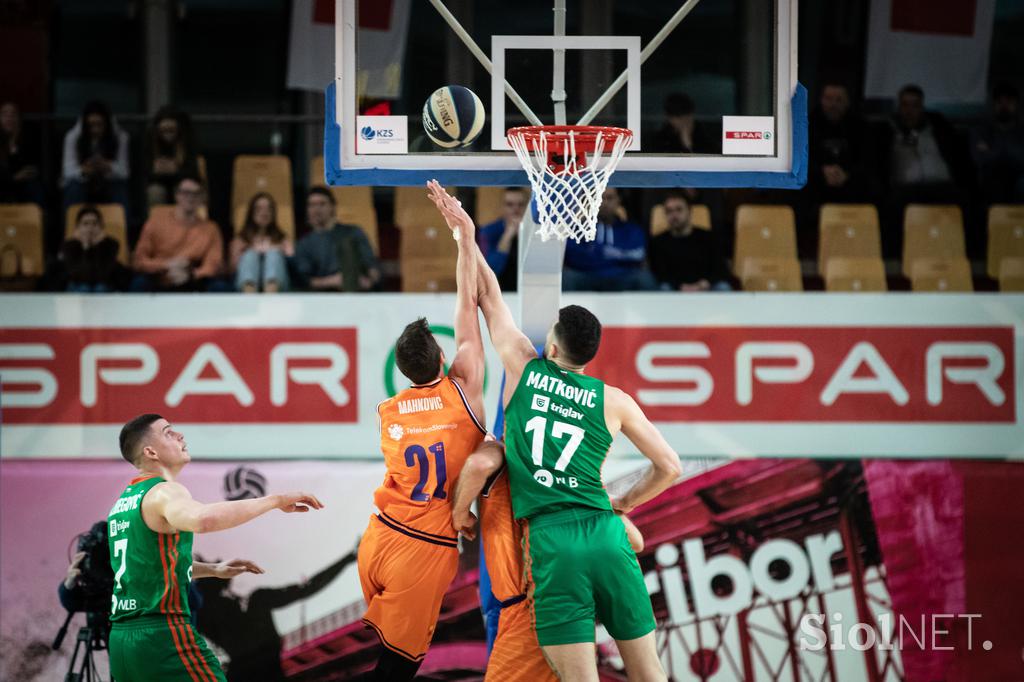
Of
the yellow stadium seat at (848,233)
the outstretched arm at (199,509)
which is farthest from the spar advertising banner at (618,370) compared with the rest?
the outstretched arm at (199,509)

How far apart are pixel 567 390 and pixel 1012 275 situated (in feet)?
15.5

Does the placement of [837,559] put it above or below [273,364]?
below

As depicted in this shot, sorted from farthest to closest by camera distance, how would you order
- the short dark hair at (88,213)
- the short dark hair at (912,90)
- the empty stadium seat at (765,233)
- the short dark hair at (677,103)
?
the short dark hair at (912,90)
the empty stadium seat at (765,233)
the short dark hair at (88,213)
the short dark hair at (677,103)

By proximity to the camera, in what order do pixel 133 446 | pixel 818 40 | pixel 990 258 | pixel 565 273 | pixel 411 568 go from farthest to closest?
pixel 818 40 → pixel 990 258 → pixel 565 273 → pixel 411 568 → pixel 133 446

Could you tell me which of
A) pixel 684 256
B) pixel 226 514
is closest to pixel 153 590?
pixel 226 514

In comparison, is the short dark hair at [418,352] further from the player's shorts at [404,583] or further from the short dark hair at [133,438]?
the short dark hair at [133,438]

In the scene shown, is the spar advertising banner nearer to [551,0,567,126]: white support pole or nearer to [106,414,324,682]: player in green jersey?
[551,0,567,126]: white support pole

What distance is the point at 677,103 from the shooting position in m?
6.67

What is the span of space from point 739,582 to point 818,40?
259 inches

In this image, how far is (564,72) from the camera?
6043 mm

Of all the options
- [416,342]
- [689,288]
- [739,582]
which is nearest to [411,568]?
[416,342]

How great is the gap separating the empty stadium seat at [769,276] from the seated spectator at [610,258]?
748 mm

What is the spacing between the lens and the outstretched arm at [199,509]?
16.6 feet

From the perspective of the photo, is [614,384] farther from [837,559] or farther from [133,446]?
[133,446]
